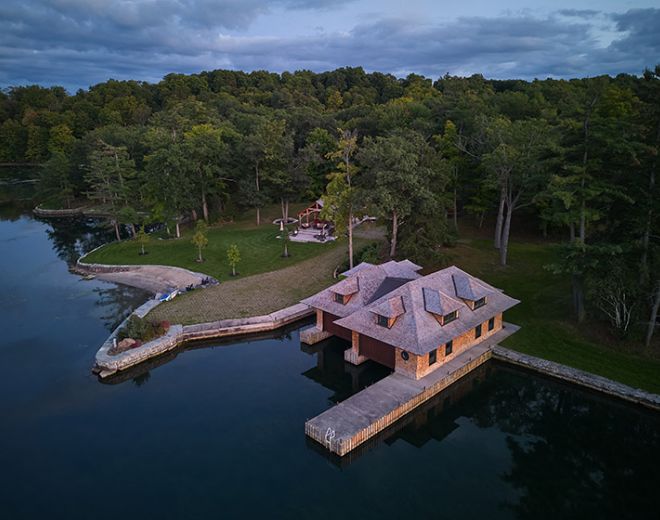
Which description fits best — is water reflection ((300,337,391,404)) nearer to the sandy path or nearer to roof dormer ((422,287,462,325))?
roof dormer ((422,287,462,325))

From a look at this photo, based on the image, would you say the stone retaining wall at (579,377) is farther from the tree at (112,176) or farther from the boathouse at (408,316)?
the tree at (112,176)

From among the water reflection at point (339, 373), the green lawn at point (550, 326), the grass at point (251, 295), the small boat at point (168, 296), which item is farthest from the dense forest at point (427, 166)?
the small boat at point (168, 296)

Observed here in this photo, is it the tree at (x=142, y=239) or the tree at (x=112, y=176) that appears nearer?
the tree at (x=142, y=239)

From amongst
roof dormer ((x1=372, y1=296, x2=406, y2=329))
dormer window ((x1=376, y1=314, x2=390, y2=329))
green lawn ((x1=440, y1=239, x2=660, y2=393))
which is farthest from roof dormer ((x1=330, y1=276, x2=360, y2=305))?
green lawn ((x1=440, y1=239, x2=660, y2=393))

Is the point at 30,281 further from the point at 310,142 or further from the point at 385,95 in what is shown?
the point at 385,95

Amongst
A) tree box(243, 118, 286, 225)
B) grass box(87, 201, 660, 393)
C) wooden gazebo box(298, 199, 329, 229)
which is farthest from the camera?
tree box(243, 118, 286, 225)

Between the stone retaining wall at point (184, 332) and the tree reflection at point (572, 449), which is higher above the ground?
the stone retaining wall at point (184, 332)

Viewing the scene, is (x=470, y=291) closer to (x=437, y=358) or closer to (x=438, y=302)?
(x=438, y=302)

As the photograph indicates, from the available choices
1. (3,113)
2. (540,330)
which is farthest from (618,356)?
(3,113)
